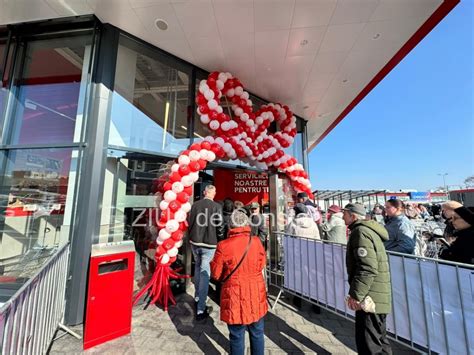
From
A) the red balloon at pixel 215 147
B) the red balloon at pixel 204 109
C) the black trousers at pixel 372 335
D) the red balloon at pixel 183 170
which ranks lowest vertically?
the black trousers at pixel 372 335

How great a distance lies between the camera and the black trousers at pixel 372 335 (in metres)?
1.97

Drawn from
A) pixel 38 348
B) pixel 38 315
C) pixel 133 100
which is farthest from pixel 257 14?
pixel 38 348

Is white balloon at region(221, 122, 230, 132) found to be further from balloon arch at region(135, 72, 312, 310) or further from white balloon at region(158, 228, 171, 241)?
white balloon at region(158, 228, 171, 241)

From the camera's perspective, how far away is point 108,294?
8.82 ft

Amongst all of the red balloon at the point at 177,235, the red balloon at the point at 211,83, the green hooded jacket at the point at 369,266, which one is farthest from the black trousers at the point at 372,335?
the red balloon at the point at 211,83

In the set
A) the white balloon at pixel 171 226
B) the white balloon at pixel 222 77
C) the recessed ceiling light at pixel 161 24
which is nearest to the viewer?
the white balloon at pixel 171 226

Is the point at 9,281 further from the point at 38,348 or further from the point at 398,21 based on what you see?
the point at 398,21

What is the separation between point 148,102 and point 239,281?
11.6 feet

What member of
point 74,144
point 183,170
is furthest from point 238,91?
point 74,144

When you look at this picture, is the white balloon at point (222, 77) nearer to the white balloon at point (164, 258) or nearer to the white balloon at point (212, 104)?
the white balloon at point (212, 104)

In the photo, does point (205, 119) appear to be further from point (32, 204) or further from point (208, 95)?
point (32, 204)

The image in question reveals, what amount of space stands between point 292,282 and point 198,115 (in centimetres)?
331

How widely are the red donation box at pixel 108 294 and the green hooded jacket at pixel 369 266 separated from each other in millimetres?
2501

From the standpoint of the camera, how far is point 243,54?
4164mm
